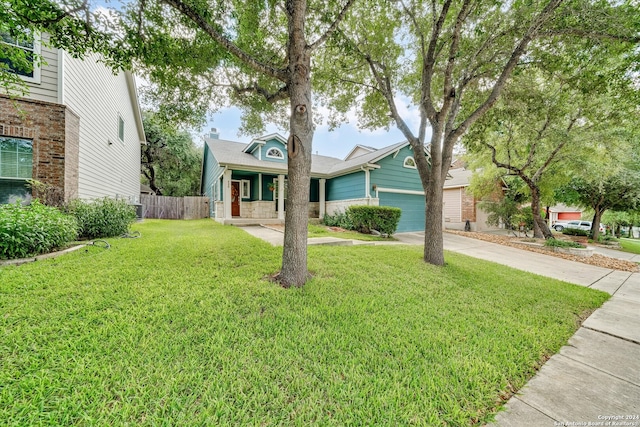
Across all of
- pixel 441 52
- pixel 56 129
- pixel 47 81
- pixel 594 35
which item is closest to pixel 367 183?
pixel 441 52

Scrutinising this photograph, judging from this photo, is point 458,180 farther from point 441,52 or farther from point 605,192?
point 441,52

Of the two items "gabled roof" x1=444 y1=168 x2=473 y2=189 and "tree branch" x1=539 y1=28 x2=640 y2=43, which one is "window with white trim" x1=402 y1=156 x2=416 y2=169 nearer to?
"gabled roof" x1=444 y1=168 x2=473 y2=189

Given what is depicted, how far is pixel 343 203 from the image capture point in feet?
40.7

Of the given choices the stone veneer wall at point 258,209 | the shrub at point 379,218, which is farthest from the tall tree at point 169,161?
the shrub at point 379,218

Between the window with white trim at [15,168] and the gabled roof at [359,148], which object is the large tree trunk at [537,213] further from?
the window with white trim at [15,168]

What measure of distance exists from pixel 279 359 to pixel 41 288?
3182mm

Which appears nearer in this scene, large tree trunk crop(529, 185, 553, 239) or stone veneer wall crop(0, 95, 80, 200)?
stone veneer wall crop(0, 95, 80, 200)

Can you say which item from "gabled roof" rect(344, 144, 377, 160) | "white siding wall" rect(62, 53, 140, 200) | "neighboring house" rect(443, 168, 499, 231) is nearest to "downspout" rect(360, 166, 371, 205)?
"gabled roof" rect(344, 144, 377, 160)

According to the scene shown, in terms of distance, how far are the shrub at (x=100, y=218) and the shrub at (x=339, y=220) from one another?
8001 mm

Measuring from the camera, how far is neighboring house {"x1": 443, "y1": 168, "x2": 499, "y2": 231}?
626 inches

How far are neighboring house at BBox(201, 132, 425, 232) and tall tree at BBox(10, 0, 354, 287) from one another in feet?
15.7

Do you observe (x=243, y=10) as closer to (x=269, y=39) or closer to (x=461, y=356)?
(x=269, y=39)

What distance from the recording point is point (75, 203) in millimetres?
5812

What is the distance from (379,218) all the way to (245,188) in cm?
794
